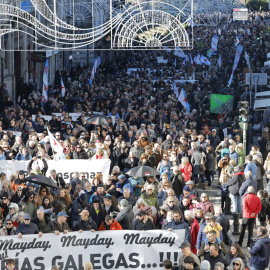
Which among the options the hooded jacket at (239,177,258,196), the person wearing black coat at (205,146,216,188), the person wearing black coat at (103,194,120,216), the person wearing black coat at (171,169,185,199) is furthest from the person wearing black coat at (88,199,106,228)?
the person wearing black coat at (205,146,216,188)

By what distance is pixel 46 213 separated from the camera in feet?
47.5

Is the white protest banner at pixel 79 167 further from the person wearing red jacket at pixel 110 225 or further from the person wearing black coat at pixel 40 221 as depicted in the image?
the person wearing red jacket at pixel 110 225

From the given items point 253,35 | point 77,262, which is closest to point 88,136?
point 77,262

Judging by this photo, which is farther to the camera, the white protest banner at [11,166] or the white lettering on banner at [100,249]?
the white protest banner at [11,166]

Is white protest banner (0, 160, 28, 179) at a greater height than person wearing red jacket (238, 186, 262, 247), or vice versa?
white protest banner (0, 160, 28, 179)

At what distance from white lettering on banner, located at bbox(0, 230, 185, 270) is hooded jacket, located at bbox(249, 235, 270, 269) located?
3.76 ft

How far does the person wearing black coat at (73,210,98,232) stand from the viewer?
1370cm

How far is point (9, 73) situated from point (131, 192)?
23.4 m

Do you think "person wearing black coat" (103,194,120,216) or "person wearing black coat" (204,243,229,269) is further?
"person wearing black coat" (103,194,120,216)

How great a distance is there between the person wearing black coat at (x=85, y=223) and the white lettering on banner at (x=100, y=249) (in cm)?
55

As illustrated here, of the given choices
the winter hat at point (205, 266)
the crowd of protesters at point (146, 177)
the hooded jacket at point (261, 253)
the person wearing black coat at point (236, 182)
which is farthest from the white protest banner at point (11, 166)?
the winter hat at point (205, 266)

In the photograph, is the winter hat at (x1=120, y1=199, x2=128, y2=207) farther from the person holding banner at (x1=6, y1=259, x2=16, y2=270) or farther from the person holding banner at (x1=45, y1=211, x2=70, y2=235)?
the person holding banner at (x1=6, y1=259, x2=16, y2=270)

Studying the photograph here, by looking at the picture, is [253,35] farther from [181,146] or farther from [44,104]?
[181,146]

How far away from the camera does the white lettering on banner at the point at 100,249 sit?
42.4 feet
